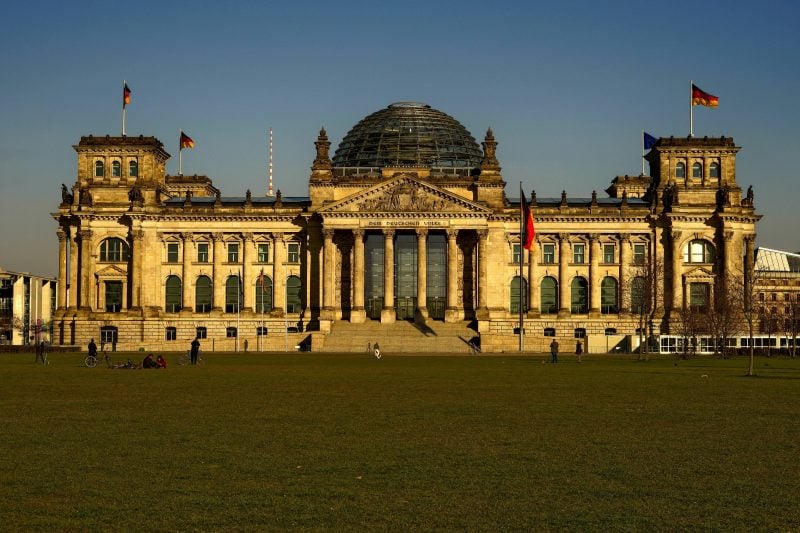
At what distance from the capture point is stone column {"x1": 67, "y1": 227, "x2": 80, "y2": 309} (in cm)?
13688

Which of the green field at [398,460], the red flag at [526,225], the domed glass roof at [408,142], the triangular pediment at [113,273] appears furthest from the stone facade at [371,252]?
the green field at [398,460]

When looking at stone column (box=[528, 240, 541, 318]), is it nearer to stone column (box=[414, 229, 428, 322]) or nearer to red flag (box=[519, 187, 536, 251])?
stone column (box=[414, 229, 428, 322])

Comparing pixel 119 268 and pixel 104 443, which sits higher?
pixel 119 268

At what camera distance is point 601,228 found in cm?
13675

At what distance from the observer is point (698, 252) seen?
446ft

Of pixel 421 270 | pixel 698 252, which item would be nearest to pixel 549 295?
pixel 421 270

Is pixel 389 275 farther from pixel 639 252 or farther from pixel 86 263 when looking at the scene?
pixel 86 263

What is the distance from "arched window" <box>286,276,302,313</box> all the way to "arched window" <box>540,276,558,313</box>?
1143 inches

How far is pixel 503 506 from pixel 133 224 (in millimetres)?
120575

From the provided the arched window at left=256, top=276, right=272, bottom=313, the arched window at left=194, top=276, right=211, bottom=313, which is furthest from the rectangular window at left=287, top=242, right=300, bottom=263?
the arched window at left=194, top=276, right=211, bottom=313

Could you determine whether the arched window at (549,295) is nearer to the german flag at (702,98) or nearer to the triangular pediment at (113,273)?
the german flag at (702,98)

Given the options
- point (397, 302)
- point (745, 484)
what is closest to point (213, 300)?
point (397, 302)

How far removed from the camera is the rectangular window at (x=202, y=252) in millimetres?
137500

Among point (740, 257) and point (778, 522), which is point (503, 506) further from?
point (740, 257)
